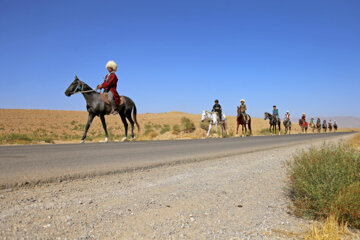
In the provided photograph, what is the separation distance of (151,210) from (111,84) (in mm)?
11225

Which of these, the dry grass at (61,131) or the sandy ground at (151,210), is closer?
the sandy ground at (151,210)

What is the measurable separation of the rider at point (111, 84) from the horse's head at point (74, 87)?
2.77 ft

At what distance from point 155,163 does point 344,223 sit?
4715mm

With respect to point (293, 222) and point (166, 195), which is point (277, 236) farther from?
point (166, 195)

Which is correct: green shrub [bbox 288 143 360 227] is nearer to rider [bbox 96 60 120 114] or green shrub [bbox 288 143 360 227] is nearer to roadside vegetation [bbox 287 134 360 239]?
roadside vegetation [bbox 287 134 360 239]

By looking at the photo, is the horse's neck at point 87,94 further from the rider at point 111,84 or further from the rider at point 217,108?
the rider at point 217,108

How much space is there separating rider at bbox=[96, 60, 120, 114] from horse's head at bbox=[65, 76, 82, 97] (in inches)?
33.2

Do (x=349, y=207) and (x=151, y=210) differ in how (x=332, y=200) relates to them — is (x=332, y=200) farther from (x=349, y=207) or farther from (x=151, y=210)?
(x=151, y=210)

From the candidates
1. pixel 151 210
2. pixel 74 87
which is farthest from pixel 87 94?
pixel 151 210

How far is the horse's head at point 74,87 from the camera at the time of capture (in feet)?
46.3

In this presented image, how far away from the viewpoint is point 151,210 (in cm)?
374

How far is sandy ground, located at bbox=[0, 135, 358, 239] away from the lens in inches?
119

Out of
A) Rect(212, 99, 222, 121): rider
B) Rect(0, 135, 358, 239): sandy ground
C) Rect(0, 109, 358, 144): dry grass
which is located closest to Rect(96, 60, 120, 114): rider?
Rect(0, 109, 358, 144): dry grass

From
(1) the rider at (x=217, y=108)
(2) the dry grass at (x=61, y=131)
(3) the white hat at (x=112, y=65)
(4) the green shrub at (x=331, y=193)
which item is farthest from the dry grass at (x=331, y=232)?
(1) the rider at (x=217, y=108)
